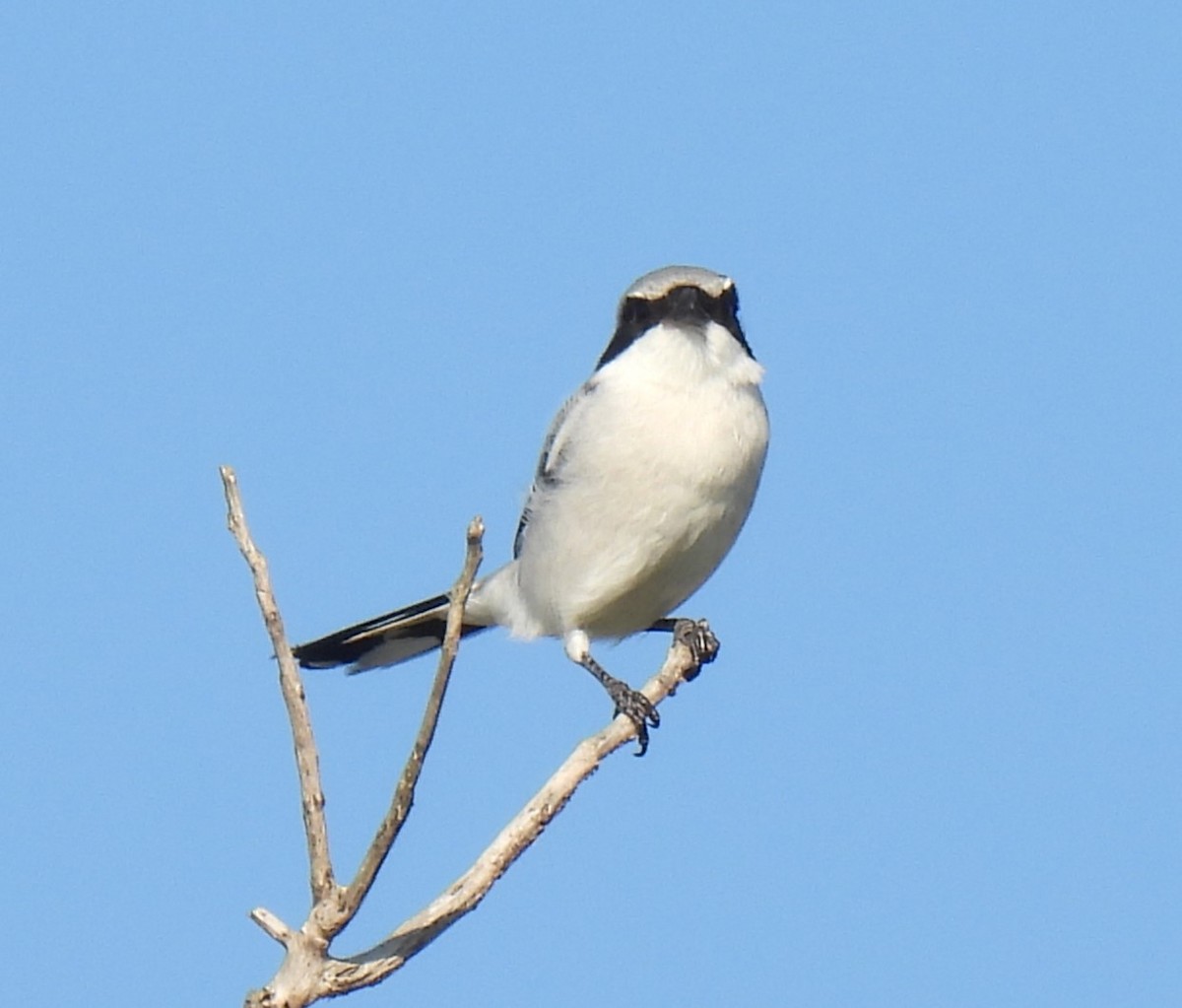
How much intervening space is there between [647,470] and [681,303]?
0.63 metres

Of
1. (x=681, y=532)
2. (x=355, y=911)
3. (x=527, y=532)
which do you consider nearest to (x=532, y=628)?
(x=527, y=532)

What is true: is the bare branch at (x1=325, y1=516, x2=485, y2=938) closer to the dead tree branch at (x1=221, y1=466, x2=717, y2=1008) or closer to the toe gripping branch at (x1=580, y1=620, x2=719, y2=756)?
the dead tree branch at (x1=221, y1=466, x2=717, y2=1008)

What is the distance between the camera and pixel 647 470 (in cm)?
670

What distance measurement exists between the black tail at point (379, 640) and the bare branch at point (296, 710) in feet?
10.2

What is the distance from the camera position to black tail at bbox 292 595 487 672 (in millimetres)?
7559

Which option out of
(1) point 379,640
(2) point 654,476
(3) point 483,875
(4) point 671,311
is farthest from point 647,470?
(3) point 483,875

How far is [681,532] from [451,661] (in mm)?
2518

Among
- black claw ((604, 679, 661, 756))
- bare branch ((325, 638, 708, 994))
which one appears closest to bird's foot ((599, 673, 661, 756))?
black claw ((604, 679, 661, 756))

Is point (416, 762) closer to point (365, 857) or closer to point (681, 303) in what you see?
point (365, 857)

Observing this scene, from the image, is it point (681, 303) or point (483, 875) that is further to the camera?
point (681, 303)

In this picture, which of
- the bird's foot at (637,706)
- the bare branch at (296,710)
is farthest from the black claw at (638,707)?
the bare branch at (296,710)

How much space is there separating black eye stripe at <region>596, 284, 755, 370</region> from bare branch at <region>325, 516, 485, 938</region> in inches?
103

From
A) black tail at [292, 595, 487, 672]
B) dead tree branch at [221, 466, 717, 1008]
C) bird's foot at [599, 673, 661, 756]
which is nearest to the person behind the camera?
dead tree branch at [221, 466, 717, 1008]

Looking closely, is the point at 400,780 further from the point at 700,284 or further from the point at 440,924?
the point at 700,284
